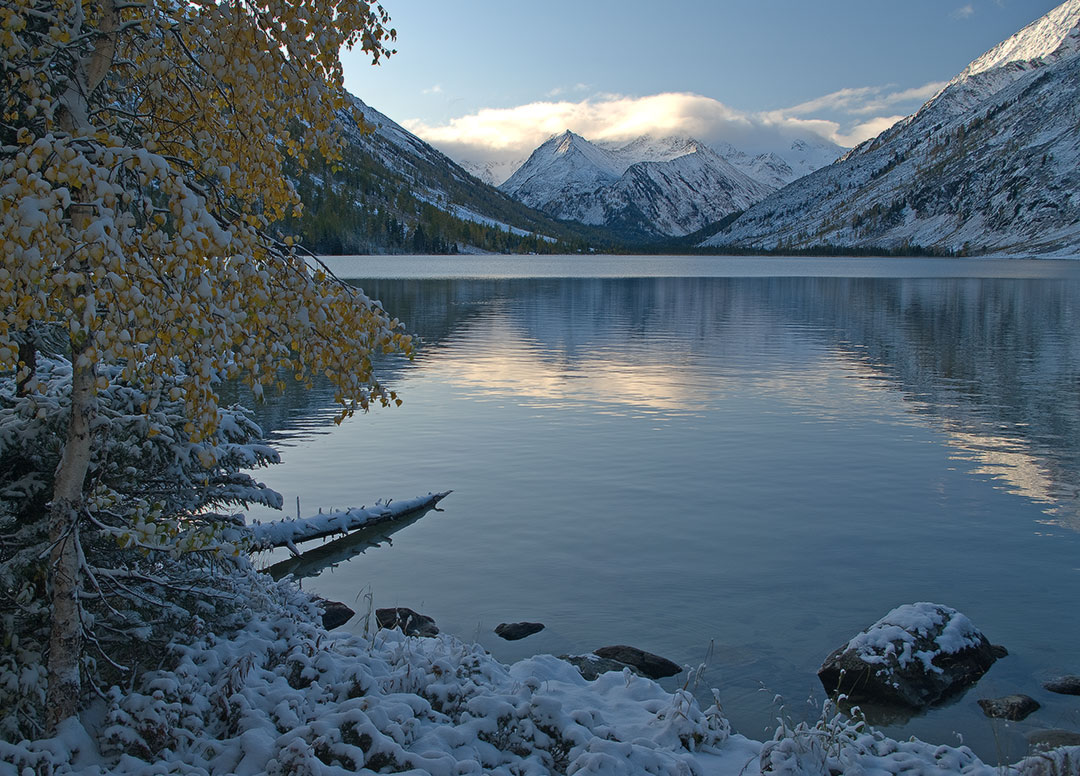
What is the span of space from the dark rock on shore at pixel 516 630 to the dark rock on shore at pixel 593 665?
→ 1.37 m

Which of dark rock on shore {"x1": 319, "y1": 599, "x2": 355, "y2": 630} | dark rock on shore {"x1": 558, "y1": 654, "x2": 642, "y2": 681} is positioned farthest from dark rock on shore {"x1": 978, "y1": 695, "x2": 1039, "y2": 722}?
dark rock on shore {"x1": 319, "y1": 599, "x2": 355, "y2": 630}

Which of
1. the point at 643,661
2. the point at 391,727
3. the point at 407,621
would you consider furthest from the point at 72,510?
the point at 643,661

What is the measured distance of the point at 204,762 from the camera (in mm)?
7973

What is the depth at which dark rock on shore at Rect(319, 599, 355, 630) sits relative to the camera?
14266 millimetres

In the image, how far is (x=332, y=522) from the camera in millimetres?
18391

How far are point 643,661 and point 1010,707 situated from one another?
510 centimetres

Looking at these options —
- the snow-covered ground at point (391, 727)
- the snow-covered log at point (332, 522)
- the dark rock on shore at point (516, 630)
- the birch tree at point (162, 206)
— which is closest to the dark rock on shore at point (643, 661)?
the dark rock on shore at point (516, 630)

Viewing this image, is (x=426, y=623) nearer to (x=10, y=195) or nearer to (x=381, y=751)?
(x=381, y=751)

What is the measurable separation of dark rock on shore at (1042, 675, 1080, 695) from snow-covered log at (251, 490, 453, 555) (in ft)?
41.7

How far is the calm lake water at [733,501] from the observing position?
14.2 metres

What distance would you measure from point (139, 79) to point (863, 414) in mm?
29121

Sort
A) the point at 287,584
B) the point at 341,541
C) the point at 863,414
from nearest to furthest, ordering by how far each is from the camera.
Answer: the point at 287,584, the point at 341,541, the point at 863,414

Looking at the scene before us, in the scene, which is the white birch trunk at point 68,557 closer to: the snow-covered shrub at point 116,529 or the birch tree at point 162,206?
the birch tree at point 162,206

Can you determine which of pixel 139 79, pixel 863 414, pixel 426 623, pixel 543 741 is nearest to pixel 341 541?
pixel 426 623
